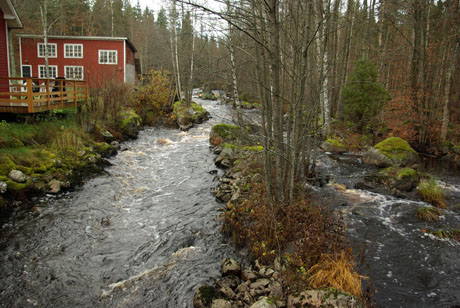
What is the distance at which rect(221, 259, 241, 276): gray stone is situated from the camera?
218 inches

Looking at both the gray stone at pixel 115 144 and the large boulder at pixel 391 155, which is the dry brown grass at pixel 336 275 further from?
the gray stone at pixel 115 144

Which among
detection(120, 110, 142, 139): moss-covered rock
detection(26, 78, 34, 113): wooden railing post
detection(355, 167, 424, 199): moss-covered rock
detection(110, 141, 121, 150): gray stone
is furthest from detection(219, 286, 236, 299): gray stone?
detection(120, 110, 142, 139): moss-covered rock

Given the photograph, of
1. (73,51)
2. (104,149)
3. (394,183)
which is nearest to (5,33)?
(104,149)

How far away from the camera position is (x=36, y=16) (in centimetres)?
3497

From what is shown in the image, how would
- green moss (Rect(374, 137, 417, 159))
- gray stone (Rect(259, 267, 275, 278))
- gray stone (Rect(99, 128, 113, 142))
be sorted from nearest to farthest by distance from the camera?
gray stone (Rect(259, 267, 275, 278)) → green moss (Rect(374, 137, 417, 159)) → gray stone (Rect(99, 128, 113, 142))

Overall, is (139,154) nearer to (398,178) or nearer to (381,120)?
(398,178)

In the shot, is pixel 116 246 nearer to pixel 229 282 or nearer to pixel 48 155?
pixel 229 282

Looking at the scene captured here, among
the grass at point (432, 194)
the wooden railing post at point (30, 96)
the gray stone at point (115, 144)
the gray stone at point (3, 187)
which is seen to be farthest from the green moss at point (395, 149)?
the wooden railing post at point (30, 96)

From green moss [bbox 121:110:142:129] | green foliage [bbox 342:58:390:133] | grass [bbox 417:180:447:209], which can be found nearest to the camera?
grass [bbox 417:180:447:209]

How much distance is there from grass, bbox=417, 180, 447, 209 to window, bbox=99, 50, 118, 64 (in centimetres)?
2830

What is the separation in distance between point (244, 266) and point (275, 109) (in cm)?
319

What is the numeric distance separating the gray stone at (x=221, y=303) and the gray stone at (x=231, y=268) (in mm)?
810

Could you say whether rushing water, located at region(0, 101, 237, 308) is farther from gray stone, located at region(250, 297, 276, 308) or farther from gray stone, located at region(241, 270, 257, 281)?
gray stone, located at region(250, 297, 276, 308)

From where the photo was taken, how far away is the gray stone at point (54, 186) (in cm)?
924
